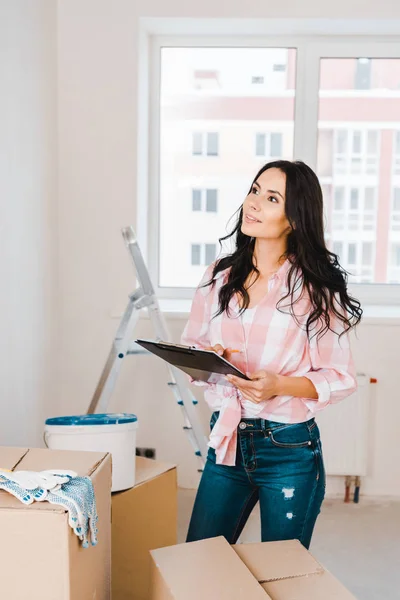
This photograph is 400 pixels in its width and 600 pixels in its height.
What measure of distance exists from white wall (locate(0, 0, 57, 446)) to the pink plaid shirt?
2.87ft

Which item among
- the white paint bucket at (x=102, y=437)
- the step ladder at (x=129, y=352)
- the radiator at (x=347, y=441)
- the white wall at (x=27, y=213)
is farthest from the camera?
the radiator at (x=347, y=441)

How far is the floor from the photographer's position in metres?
2.25

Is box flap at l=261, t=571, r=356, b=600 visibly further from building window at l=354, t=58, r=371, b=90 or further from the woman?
building window at l=354, t=58, r=371, b=90

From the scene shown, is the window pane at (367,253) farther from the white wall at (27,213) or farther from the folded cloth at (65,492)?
the folded cloth at (65,492)

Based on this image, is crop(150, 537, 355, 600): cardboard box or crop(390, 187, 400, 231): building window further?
crop(390, 187, 400, 231): building window

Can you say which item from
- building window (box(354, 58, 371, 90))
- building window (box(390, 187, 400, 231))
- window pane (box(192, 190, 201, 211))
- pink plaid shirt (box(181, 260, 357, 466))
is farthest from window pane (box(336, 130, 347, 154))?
Answer: pink plaid shirt (box(181, 260, 357, 466))

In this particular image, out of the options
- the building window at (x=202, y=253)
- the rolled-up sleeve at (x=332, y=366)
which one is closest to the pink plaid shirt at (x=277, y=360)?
the rolled-up sleeve at (x=332, y=366)

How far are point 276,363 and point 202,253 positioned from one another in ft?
5.61

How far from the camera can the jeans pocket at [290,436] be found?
1456 mm

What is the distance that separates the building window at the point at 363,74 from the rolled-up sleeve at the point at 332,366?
6.22ft

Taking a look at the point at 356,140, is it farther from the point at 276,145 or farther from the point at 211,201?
the point at 211,201

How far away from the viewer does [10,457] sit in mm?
1198

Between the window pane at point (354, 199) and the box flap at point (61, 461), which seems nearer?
the box flap at point (61, 461)

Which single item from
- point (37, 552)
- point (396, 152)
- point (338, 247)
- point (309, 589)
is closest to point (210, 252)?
point (338, 247)
